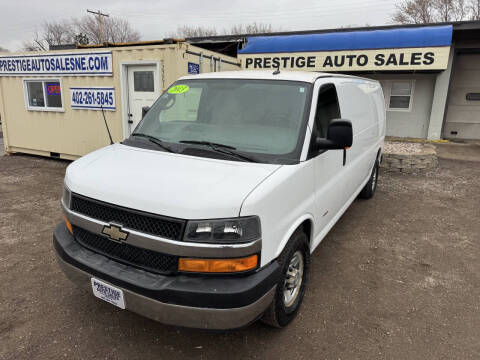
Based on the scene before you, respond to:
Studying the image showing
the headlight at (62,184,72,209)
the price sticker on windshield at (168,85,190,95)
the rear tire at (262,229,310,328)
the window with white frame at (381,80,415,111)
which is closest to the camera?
the rear tire at (262,229,310,328)

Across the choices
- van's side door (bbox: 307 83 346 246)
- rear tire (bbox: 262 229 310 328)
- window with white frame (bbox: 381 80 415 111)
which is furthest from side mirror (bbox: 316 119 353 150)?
window with white frame (bbox: 381 80 415 111)

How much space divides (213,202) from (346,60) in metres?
12.0

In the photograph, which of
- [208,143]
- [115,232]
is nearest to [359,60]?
[208,143]

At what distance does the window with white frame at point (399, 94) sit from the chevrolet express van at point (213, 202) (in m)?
11.7

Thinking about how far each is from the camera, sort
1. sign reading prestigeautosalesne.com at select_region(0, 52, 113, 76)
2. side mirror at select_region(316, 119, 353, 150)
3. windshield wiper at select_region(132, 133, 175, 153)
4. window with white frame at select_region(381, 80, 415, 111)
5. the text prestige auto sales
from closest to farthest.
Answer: side mirror at select_region(316, 119, 353, 150) < windshield wiper at select_region(132, 133, 175, 153) < sign reading prestigeautosalesne.com at select_region(0, 52, 113, 76) < the text prestige auto sales < window with white frame at select_region(381, 80, 415, 111)

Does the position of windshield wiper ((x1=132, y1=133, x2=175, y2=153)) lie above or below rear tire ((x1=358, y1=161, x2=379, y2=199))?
above

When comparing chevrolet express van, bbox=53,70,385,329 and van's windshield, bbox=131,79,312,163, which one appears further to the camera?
van's windshield, bbox=131,79,312,163

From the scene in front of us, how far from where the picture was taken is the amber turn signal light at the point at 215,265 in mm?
2199

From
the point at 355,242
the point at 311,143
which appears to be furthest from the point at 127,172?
the point at 355,242

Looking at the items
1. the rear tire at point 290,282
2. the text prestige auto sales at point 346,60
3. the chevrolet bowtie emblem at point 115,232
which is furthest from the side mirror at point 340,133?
the text prestige auto sales at point 346,60

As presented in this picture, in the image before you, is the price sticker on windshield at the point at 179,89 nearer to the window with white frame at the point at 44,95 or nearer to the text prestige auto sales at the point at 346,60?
the window with white frame at the point at 44,95

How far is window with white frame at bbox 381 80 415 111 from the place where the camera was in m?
14.0

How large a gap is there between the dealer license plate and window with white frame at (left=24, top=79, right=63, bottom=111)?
836cm

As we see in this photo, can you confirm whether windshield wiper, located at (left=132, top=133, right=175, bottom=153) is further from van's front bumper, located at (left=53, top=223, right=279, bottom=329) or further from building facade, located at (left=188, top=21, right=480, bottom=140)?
building facade, located at (left=188, top=21, right=480, bottom=140)
